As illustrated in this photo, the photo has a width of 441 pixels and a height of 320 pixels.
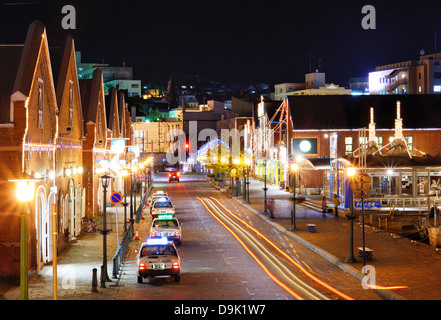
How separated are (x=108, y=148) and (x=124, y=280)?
31496 mm

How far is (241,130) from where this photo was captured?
12044 centimetres

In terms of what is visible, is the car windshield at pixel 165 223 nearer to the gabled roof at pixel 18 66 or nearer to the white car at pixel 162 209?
the white car at pixel 162 209

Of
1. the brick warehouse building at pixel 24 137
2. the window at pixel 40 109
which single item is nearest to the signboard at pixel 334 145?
the brick warehouse building at pixel 24 137

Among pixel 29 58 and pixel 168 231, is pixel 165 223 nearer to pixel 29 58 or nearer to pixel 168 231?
pixel 168 231

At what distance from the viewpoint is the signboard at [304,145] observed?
72.1 m

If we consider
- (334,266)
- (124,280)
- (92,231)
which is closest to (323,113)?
(92,231)

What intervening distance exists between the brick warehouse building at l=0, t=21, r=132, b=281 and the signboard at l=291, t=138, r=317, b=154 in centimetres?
3628

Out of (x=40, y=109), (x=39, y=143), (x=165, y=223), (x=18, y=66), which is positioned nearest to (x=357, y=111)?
(x=165, y=223)

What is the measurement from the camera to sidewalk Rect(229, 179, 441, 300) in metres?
21.4

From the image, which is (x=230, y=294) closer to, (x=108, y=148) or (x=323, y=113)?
(x=108, y=148)

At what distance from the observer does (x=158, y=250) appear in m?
23.5

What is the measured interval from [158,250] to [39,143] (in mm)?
8001

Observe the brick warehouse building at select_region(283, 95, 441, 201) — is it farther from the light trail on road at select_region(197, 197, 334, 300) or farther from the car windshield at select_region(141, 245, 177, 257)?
the car windshield at select_region(141, 245, 177, 257)

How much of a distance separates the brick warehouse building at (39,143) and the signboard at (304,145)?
3628 cm
